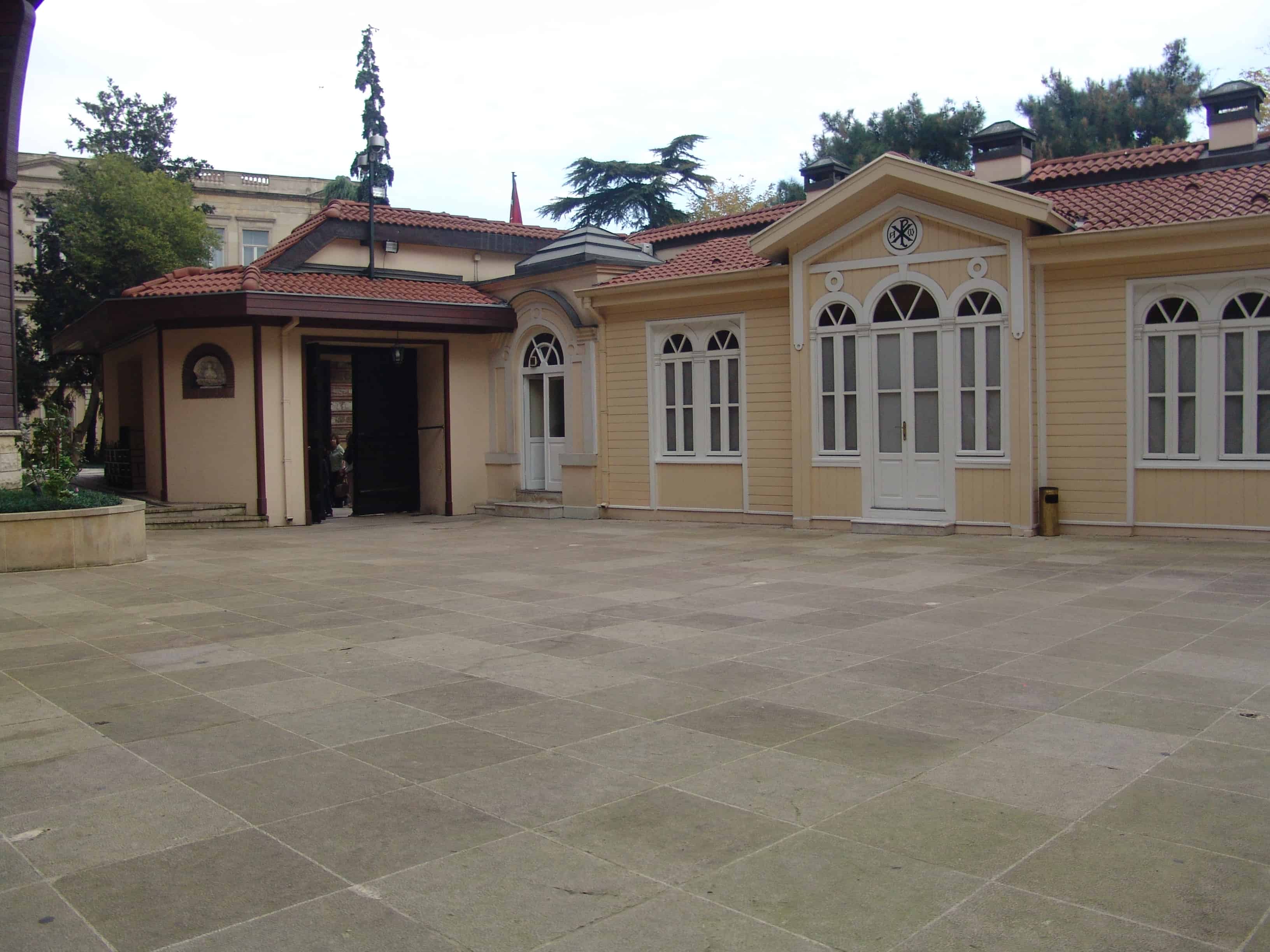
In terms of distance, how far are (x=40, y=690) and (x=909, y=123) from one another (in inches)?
1369

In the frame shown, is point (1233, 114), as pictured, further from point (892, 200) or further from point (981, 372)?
point (981, 372)

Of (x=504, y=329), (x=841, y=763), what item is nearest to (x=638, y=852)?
(x=841, y=763)

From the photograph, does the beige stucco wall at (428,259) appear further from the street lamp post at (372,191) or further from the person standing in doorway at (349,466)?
the person standing in doorway at (349,466)

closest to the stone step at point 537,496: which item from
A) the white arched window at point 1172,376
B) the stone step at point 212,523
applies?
the stone step at point 212,523

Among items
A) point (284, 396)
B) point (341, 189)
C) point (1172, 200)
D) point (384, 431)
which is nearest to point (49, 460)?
point (284, 396)

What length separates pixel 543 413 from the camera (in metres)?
17.8

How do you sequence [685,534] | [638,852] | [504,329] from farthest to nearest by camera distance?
[504,329] < [685,534] < [638,852]

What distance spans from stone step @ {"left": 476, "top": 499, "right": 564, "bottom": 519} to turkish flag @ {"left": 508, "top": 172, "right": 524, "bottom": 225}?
15459 millimetres

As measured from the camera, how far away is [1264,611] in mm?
7801

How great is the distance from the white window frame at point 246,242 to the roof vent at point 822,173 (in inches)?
1316

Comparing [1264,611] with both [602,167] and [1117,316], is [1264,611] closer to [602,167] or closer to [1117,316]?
[1117,316]

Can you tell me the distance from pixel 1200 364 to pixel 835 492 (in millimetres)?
4469

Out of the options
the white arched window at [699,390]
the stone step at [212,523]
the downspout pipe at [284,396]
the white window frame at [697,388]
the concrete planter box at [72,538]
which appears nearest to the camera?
the concrete planter box at [72,538]

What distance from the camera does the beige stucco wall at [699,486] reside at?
15.2 m
